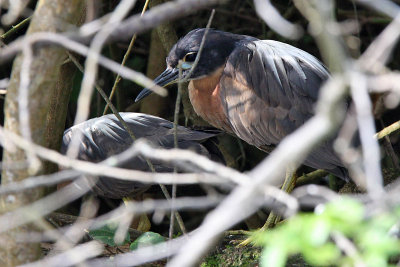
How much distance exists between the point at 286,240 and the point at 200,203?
27 centimetres

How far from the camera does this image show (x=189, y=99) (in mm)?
4402

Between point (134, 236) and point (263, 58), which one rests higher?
point (263, 58)

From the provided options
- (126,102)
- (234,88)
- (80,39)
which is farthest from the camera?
(126,102)

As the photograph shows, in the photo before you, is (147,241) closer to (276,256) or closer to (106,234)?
(106,234)

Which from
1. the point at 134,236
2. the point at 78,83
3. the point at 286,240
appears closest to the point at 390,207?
the point at 286,240

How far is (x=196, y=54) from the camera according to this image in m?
3.70

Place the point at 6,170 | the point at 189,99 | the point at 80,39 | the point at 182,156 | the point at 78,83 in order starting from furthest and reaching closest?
the point at 78,83 → the point at 189,99 → the point at 6,170 → the point at 80,39 → the point at 182,156

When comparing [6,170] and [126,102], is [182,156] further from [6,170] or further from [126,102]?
[126,102]

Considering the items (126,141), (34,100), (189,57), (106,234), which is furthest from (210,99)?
(34,100)

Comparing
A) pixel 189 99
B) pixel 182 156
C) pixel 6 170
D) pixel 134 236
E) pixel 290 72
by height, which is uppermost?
pixel 182 156

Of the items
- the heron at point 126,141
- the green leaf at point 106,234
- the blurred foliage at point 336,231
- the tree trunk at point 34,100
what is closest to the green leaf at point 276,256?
the blurred foliage at point 336,231

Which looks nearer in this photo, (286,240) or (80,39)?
(286,240)

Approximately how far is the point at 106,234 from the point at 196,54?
1264 millimetres

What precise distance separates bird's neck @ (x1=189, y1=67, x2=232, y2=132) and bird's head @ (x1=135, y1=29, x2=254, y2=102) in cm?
5
